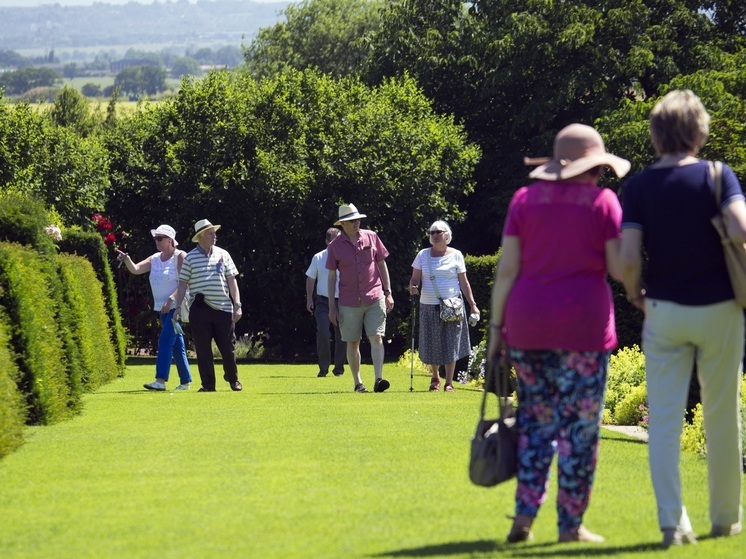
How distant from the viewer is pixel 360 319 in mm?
15305

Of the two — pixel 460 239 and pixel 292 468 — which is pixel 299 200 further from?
pixel 292 468

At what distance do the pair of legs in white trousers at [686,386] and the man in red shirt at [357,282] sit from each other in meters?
8.69

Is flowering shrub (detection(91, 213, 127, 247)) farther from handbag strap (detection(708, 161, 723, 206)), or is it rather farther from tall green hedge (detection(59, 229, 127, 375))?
handbag strap (detection(708, 161, 723, 206))

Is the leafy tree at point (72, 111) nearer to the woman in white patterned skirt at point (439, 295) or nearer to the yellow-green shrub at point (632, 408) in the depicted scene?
the woman in white patterned skirt at point (439, 295)

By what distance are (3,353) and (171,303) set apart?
21.1ft

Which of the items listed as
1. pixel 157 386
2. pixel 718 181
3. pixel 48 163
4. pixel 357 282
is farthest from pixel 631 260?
pixel 48 163

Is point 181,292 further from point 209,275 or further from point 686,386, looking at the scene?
point 686,386

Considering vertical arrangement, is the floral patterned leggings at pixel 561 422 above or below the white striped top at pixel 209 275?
above

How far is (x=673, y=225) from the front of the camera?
629 centimetres

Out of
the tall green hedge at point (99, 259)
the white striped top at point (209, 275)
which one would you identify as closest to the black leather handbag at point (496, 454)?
the white striped top at point (209, 275)

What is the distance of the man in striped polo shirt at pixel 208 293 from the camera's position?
1540 centimetres

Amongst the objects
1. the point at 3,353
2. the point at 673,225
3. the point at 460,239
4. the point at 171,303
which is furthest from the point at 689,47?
the point at 673,225

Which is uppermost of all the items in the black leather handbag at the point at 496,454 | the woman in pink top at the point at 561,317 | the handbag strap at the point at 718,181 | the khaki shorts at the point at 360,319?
the handbag strap at the point at 718,181

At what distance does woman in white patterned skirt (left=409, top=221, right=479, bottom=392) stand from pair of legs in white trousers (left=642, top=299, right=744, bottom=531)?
29.7 ft
